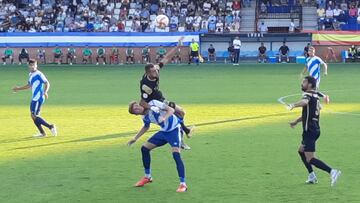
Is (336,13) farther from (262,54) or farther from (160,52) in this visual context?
(160,52)

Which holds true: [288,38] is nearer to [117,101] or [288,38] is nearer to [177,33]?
[177,33]

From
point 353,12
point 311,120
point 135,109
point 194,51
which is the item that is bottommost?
point 194,51

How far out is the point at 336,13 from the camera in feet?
195

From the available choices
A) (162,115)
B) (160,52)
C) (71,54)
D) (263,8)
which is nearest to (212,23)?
(263,8)

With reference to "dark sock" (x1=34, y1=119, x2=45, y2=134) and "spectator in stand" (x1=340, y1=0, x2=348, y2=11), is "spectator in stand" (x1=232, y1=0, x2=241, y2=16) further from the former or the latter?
"dark sock" (x1=34, y1=119, x2=45, y2=134)

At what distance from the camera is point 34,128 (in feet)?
70.8

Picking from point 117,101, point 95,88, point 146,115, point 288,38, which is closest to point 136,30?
point 288,38

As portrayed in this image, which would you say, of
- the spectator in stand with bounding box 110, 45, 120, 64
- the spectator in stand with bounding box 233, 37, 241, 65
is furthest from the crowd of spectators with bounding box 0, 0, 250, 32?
the spectator in stand with bounding box 233, 37, 241, 65

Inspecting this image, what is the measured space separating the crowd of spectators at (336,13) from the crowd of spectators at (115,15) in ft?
20.1

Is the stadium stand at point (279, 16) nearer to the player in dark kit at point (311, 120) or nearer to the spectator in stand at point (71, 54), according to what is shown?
the spectator in stand at point (71, 54)

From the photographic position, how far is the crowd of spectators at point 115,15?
197 ft

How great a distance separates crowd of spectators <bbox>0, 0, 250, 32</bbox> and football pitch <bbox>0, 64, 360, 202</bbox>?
2540 centimetres

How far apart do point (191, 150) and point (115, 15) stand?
152 feet

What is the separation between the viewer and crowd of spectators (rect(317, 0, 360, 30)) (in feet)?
192
